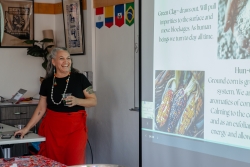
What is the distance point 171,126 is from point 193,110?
0.89 feet

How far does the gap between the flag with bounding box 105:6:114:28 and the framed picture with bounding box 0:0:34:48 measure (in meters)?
1.36

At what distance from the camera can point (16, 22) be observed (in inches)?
223

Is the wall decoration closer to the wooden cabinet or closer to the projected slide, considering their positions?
the projected slide

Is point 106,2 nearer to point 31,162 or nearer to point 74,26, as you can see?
point 74,26

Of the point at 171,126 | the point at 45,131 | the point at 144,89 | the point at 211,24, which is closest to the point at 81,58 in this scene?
the point at 45,131

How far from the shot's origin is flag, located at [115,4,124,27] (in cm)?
453

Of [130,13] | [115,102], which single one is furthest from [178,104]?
[115,102]

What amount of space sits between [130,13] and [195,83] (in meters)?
1.59

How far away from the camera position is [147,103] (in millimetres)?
3434

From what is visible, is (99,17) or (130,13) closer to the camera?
(130,13)

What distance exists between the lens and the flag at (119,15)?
4534mm

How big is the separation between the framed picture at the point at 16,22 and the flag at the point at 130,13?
5.77ft

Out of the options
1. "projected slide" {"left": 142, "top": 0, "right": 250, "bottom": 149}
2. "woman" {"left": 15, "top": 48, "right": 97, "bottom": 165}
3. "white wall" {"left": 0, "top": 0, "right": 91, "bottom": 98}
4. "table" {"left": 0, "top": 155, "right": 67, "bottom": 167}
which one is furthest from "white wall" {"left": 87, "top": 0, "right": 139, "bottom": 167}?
"table" {"left": 0, "top": 155, "right": 67, "bottom": 167}

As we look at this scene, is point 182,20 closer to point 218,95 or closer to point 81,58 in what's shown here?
point 218,95
